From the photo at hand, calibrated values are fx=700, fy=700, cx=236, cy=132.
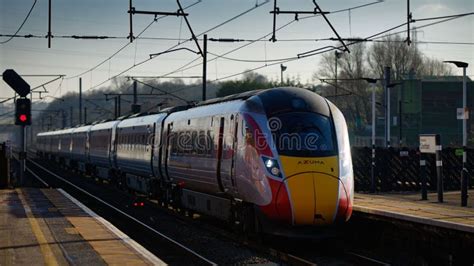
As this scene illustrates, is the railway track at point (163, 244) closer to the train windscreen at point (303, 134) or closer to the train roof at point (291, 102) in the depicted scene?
the train windscreen at point (303, 134)

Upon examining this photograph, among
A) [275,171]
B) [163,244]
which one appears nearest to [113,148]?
[163,244]

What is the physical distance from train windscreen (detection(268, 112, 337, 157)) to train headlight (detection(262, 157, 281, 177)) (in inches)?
10.2

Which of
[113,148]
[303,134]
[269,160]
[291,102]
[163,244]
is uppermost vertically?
[291,102]

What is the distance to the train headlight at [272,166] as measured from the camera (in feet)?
47.7

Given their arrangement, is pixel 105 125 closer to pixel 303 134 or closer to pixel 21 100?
pixel 21 100

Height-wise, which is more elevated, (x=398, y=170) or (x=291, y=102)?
(x=291, y=102)

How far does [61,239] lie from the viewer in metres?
15.4

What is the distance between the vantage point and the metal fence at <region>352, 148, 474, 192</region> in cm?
2848

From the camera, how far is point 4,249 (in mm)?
13867

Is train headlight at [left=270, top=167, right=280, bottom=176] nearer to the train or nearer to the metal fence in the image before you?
the train

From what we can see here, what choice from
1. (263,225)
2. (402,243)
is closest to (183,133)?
(263,225)

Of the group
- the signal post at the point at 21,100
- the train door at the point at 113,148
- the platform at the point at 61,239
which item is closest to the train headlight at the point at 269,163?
the platform at the point at 61,239

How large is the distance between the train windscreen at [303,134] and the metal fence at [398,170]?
13649 millimetres

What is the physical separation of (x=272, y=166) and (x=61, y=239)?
496 centimetres
